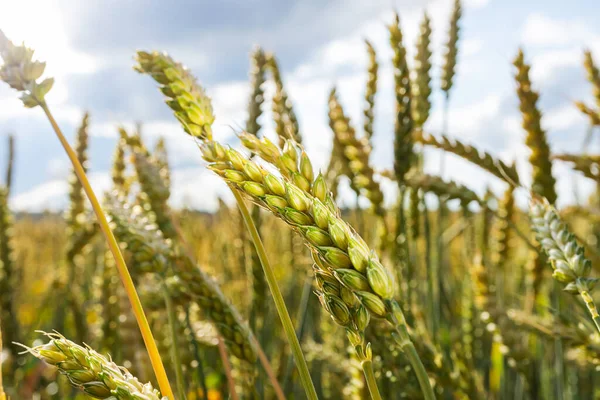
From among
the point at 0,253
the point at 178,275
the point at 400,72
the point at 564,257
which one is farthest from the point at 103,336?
the point at 564,257

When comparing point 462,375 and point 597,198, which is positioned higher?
point 597,198

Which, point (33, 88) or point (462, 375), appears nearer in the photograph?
point (33, 88)

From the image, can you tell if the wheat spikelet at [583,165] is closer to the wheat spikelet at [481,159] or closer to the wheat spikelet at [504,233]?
the wheat spikelet at [481,159]

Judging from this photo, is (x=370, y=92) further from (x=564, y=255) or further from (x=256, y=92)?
(x=564, y=255)

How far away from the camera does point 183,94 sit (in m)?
0.68

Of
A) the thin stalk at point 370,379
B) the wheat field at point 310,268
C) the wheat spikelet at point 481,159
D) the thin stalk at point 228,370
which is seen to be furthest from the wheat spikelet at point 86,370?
the wheat spikelet at point 481,159

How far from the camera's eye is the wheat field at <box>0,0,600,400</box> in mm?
488

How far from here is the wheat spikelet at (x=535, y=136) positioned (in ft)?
4.26

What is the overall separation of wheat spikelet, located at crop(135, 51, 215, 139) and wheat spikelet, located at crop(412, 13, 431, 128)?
0.95 meters

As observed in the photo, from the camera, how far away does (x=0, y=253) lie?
1767 millimetres

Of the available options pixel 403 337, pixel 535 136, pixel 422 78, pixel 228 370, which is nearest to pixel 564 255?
pixel 403 337

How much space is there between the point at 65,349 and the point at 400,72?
112cm

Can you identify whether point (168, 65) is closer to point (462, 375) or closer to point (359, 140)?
point (359, 140)

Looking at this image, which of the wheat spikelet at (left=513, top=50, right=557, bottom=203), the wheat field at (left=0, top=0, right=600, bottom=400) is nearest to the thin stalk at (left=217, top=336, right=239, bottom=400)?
the wheat field at (left=0, top=0, right=600, bottom=400)
